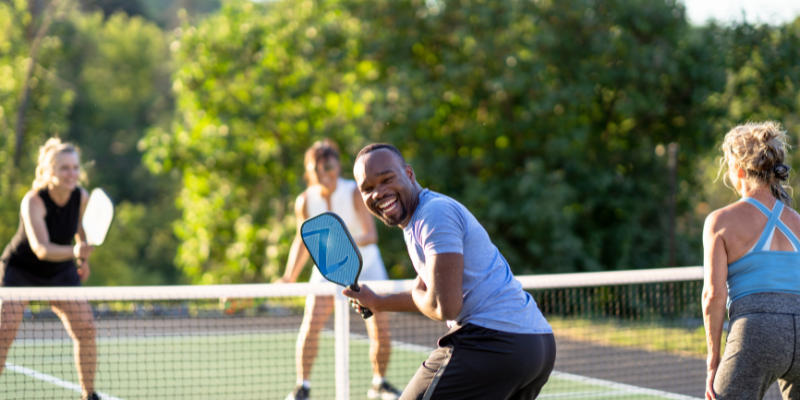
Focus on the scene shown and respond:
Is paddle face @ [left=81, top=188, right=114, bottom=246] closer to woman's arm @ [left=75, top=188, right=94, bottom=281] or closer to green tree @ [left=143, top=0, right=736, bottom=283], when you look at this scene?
woman's arm @ [left=75, top=188, right=94, bottom=281]

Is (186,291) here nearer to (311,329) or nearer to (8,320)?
(311,329)

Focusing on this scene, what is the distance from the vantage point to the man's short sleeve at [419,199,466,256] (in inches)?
114

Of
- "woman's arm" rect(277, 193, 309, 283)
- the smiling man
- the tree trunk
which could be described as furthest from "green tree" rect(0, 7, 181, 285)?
the smiling man

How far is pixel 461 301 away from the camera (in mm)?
2941

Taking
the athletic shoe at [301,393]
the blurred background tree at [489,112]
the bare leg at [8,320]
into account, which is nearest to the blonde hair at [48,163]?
the bare leg at [8,320]

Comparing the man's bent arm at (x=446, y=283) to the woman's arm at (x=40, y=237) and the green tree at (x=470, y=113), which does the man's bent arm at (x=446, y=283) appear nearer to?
the woman's arm at (x=40, y=237)

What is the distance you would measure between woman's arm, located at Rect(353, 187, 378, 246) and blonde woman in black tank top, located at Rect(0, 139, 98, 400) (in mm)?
2001

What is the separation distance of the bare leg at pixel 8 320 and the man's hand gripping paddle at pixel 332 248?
300 centimetres

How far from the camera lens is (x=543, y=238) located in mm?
15133

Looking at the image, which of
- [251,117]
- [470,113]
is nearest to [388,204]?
[470,113]

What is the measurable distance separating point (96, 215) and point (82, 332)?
825 millimetres

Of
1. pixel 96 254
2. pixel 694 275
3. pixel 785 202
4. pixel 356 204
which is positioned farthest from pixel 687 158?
pixel 96 254

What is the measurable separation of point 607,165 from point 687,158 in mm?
1519

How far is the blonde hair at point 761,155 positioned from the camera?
3.46 metres
